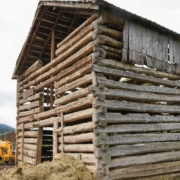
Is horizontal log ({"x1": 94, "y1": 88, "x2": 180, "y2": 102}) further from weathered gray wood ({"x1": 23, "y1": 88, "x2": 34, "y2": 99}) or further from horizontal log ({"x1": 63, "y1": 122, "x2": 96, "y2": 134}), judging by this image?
weathered gray wood ({"x1": 23, "y1": 88, "x2": 34, "y2": 99})

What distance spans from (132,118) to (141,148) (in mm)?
964

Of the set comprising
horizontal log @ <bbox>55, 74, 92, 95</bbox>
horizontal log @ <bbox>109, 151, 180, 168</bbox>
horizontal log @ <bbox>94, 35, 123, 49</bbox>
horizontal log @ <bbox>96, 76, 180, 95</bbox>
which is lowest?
horizontal log @ <bbox>109, 151, 180, 168</bbox>

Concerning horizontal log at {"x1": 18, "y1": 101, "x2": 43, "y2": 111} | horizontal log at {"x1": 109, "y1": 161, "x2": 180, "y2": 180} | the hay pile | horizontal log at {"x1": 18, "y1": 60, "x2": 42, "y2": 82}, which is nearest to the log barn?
horizontal log at {"x1": 109, "y1": 161, "x2": 180, "y2": 180}

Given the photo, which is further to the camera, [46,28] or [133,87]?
[46,28]

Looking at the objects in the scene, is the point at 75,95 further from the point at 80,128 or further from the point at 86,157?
the point at 86,157

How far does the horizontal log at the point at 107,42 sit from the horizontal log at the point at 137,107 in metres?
1.81

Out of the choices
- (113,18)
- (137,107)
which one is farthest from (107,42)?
(137,107)

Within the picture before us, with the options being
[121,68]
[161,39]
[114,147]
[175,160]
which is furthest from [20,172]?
[161,39]

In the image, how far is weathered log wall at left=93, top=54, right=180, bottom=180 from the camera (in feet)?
26.8

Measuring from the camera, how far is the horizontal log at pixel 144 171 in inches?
321

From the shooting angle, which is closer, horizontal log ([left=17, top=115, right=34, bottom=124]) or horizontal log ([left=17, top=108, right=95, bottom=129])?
horizontal log ([left=17, top=108, right=95, bottom=129])

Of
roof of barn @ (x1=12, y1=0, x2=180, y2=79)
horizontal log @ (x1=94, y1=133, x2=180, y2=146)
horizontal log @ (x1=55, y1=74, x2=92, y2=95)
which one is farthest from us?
roof of barn @ (x1=12, y1=0, x2=180, y2=79)

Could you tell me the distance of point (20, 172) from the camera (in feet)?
25.7

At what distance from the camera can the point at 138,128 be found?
8922 millimetres
